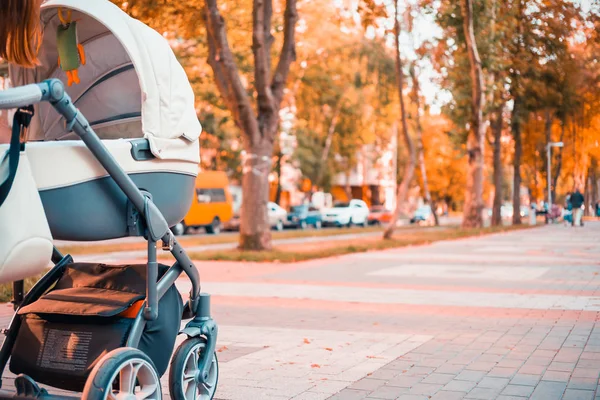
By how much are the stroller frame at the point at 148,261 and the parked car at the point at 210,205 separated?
114 ft

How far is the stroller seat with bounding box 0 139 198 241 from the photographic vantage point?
434 cm

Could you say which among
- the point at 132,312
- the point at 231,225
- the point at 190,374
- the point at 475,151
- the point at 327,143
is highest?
the point at 327,143

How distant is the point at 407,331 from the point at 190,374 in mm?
4203

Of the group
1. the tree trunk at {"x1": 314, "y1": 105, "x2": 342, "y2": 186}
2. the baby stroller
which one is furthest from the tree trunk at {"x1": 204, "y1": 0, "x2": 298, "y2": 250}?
the tree trunk at {"x1": 314, "y1": 105, "x2": 342, "y2": 186}

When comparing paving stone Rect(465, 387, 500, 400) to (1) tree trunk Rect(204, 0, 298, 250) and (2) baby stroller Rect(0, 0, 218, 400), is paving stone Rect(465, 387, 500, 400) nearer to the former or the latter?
(2) baby stroller Rect(0, 0, 218, 400)

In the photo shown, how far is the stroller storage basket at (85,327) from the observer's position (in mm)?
4484

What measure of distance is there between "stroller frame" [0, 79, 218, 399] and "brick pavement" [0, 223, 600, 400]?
904mm

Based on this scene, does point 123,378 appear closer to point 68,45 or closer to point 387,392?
point 68,45

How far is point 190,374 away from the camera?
17.0 feet

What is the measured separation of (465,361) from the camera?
24.0ft

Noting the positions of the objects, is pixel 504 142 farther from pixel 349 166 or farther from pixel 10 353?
pixel 10 353

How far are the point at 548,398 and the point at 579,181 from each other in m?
56.2

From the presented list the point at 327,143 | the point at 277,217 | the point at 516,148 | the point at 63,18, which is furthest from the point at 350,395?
the point at 327,143

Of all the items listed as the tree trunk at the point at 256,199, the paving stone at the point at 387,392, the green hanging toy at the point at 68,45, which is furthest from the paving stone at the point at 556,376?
the tree trunk at the point at 256,199
